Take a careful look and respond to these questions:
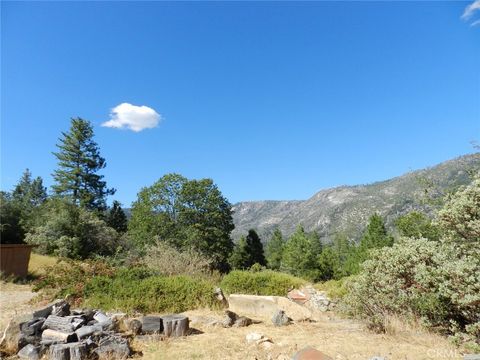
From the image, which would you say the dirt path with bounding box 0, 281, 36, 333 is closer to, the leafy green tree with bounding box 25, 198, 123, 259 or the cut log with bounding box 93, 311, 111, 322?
the cut log with bounding box 93, 311, 111, 322

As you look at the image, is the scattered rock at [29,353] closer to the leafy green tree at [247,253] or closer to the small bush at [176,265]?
the small bush at [176,265]

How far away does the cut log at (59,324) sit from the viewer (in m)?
5.70

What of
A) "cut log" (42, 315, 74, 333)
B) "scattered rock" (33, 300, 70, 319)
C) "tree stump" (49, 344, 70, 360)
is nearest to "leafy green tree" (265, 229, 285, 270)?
"scattered rock" (33, 300, 70, 319)

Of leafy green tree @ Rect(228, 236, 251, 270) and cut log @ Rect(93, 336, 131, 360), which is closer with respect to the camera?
cut log @ Rect(93, 336, 131, 360)

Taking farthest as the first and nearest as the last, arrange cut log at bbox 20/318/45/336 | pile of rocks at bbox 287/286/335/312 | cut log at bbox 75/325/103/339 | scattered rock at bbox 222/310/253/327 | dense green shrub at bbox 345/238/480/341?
pile of rocks at bbox 287/286/335/312
scattered rock at bbox 222/310/253/327
cut log at bbox 20/318/45/336
cut log at bbox 75/325/103/339
dense green shrub at bbox 345/238/480/341

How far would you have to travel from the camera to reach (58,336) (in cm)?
551

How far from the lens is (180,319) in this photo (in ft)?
21.0

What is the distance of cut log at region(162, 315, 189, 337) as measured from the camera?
6.27 meters

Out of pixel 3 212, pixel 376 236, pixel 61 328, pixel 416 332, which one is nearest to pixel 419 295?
pixel 416 332

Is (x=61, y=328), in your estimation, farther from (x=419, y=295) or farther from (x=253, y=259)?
(x=253, y=259)

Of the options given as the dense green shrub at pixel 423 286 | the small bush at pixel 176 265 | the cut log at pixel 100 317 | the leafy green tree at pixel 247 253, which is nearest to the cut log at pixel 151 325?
the cut log at pixel 100 317

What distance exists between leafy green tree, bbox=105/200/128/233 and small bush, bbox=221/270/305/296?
2476cm

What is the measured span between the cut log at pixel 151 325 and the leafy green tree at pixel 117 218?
30478 mm

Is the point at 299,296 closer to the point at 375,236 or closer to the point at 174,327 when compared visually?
the point at 174,327
